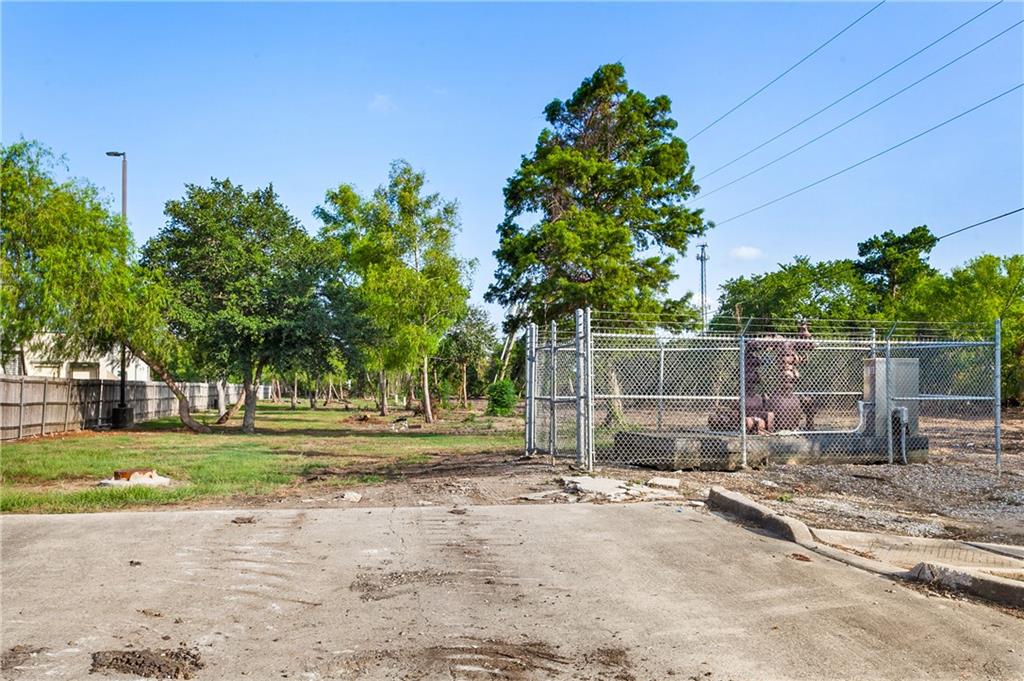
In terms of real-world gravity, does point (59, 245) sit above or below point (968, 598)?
above

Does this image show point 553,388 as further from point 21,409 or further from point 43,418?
point 43,418

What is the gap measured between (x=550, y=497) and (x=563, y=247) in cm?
1590

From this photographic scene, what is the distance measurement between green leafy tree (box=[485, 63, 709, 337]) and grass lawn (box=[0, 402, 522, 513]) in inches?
203

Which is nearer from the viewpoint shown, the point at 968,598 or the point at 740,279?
the point at 968,598

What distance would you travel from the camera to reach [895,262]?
2216 inches

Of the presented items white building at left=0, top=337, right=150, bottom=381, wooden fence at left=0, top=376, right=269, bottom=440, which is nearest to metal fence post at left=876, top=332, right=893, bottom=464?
wooden fence at left=0, top=376, right=269, bottom=440

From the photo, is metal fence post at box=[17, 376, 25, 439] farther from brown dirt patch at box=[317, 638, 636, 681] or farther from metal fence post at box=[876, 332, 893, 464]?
brown dirt patch at box=[317, 638, 636, 681]

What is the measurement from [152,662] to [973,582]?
5.50 meters

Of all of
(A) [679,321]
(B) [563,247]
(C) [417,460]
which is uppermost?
(B) [563,247]

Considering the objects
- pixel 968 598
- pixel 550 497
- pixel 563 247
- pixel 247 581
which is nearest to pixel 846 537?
pixel 968 598

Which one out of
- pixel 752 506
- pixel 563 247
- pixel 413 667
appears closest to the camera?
pixel 413 667

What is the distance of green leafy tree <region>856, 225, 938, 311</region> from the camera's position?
176 feet

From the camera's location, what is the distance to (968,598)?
5.78 meters

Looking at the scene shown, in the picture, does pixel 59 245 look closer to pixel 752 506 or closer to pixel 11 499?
pixel 11 499
